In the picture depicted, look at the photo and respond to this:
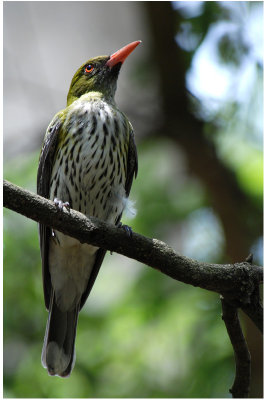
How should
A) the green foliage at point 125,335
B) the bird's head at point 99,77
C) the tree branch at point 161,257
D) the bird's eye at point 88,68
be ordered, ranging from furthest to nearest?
the bird's eye at point 88,68, the bird's head at point 99,77, the green foliage at point 125,335, the tree branch at point 161,257

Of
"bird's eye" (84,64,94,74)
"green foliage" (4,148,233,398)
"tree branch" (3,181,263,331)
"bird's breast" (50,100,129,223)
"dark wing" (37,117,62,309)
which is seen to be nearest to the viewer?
"tree branch" (3,181,263,331)

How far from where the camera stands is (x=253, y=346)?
421 cm

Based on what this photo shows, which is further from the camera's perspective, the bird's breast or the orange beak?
the orange beak

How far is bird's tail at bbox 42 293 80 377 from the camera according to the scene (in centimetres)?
366

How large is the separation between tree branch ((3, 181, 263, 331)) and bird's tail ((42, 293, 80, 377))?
1378 millimetres

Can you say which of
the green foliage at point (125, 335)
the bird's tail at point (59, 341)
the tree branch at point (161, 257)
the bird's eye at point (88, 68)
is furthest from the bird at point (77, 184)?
the tree branch at point (161, 257)

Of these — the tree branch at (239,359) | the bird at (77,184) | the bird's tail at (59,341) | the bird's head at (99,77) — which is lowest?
the tree branch at (239,359)

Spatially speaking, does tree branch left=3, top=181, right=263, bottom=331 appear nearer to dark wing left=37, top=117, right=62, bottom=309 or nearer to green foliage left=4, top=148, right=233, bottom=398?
dark wing left=37, top=117, right=62, bottom=309

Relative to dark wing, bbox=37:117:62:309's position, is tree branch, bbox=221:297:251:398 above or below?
below

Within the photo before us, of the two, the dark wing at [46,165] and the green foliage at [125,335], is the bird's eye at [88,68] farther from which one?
the green foliage at [125,335]

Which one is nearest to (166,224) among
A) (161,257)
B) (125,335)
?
(125,335)

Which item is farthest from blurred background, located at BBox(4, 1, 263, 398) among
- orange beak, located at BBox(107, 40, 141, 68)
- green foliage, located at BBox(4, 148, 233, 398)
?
orange beak, located at BBox(107, 40, 141, 68)

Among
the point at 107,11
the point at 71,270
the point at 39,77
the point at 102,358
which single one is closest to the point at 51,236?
the point at 71,270

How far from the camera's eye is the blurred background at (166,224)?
4129 mm
